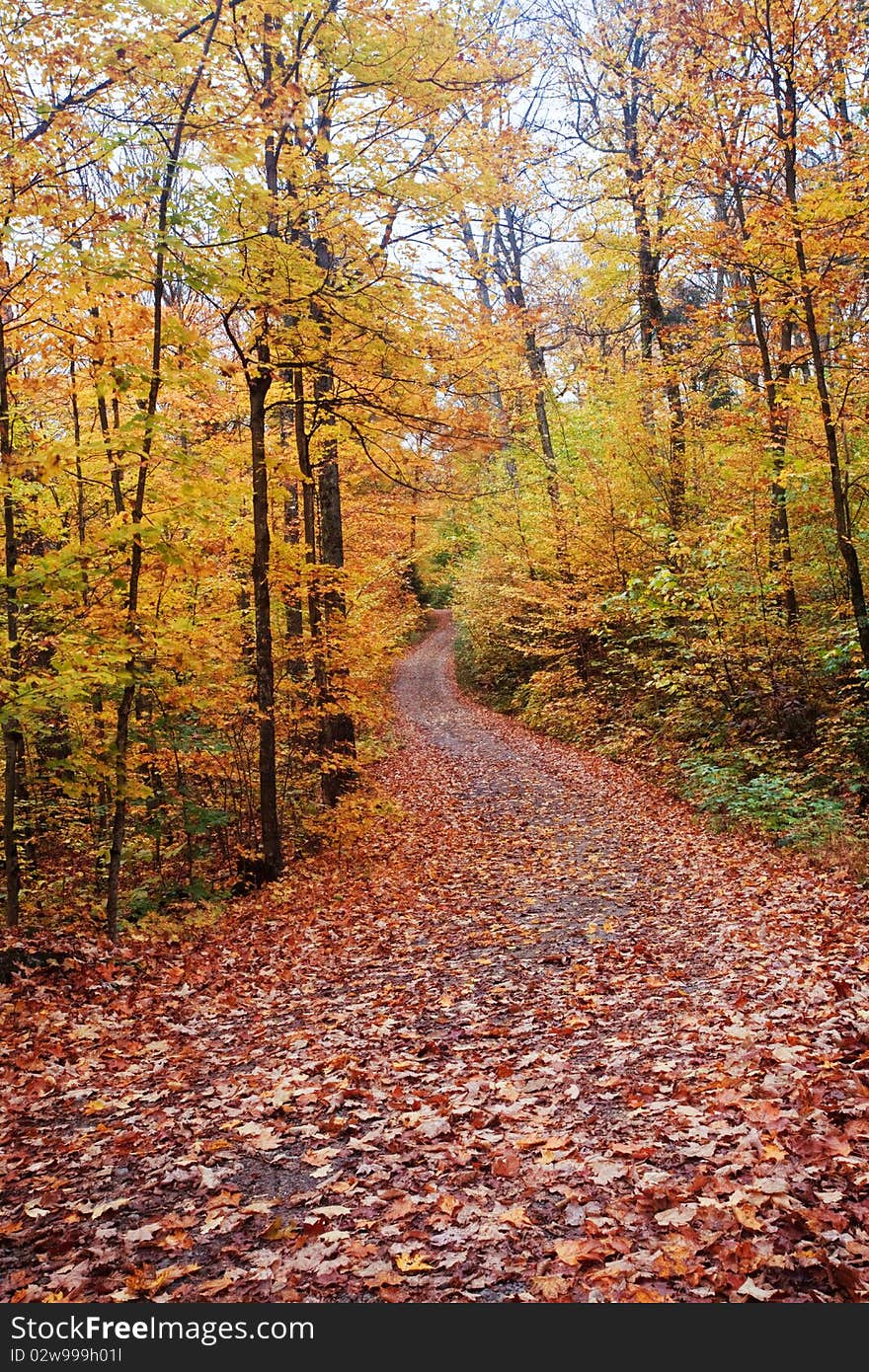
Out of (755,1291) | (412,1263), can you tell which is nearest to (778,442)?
(755,1291)

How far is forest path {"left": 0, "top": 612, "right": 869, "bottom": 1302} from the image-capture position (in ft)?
11.0

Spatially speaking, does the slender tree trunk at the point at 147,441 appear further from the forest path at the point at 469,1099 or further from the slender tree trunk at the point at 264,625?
the slender tree trunk at the point at 264,625

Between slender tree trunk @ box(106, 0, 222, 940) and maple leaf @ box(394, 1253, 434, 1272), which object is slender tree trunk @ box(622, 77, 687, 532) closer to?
slender tree trunk @ box(106, 0, 222, 940)

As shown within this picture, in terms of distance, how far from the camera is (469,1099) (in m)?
4.84

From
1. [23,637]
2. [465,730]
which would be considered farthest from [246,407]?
[465,730]

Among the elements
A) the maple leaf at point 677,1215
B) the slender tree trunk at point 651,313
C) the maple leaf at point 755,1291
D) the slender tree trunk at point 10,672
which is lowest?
the maple leaf at point 677,1215

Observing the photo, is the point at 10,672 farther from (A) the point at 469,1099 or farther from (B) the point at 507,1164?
(B) the point at 507,1164

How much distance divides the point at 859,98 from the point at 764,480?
4.36 m

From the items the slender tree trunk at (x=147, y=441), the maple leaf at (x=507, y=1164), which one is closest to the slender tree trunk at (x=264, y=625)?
the slender tree trunk at (x=147, y=441)

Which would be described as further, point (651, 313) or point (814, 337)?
point (651, 313)

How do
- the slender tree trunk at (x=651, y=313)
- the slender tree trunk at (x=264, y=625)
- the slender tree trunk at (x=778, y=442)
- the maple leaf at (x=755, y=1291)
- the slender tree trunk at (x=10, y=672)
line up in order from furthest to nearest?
the slender tree trunk at (x=651, y=313) < the slender tree trunk at (x=778, y=442) < the slender tree trunk at (x=264, y=625) < the slender tree trunk at (x=10, y=672) < the maple leaf at (x=755, y=1291)

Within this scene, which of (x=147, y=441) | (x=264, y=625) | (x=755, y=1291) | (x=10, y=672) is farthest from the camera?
(x=264, y=625)

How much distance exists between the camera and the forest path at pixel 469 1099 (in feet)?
11.0

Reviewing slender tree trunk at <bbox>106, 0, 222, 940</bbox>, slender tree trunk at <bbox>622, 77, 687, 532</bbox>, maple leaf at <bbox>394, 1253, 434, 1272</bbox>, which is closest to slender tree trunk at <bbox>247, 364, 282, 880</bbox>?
slender tree trunk at <bbox>106, 0, 222, 940</bbox>
